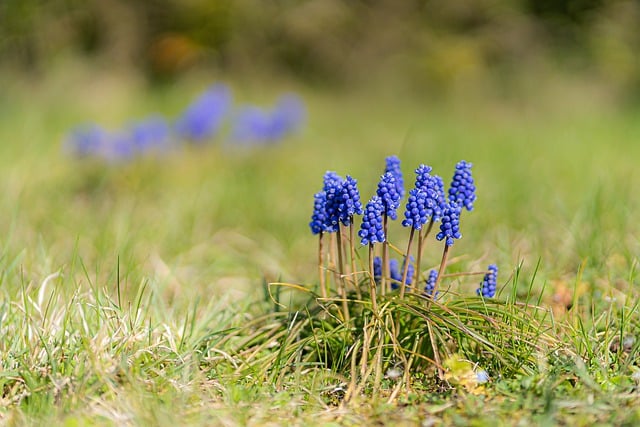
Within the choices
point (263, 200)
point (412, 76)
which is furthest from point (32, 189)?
point (412, 76)

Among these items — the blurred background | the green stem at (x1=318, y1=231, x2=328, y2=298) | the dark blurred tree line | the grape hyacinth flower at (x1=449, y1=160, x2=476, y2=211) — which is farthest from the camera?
the dark blurred tree line

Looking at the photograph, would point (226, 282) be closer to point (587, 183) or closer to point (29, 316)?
point (29, 316)

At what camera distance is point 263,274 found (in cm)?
325

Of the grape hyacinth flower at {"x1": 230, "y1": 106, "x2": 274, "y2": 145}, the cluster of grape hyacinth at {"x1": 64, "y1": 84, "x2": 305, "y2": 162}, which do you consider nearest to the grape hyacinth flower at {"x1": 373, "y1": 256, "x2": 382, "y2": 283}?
the cluster of grape hyacinth at {"x1": 64, "y1": 84, "x2": 305, "y2": 162}

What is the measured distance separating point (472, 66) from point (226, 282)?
17.8 ft

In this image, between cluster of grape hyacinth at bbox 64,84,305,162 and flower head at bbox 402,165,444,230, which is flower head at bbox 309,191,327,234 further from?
cluster of grape hyacinth at bbox 64,84,305,162

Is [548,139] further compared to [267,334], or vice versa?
[548,139]

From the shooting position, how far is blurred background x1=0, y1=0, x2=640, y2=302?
3.52m

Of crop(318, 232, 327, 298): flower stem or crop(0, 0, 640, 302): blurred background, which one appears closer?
crop(318, 232, 327, 298): flower stem

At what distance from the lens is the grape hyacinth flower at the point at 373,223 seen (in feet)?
7.27

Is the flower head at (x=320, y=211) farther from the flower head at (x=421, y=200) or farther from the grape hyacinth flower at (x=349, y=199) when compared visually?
the flower head at (x=421, y=200)

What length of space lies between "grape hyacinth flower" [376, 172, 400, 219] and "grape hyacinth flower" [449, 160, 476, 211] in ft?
0.71

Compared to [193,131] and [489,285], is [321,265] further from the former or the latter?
[193,131]

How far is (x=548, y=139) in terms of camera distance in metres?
5.55
